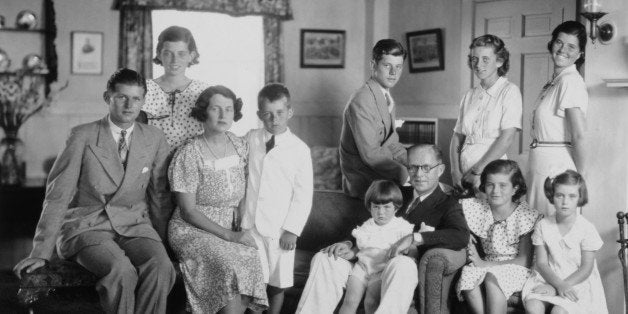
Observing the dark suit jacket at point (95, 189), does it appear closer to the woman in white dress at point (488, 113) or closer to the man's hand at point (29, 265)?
the man's hand at point (29, 265)

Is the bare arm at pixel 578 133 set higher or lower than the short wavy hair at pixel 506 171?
higher

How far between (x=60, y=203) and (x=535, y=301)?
2228 mm

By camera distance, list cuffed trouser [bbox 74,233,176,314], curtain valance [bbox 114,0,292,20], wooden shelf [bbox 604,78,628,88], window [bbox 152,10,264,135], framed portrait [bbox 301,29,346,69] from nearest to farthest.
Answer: cuffed trouser [bbox 74,233,176,314] < wooden shelf [bbox 604,78,628,88] < curtain valance [bbox 114,0,292,20] < window [bbox 152,10,264,135] < framed portrait [bbox 301,29,346,69]

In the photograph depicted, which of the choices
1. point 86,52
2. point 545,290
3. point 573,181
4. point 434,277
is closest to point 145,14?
point 86,52

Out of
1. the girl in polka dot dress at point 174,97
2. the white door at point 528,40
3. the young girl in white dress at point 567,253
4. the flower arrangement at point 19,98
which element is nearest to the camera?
the young girl in white dress at point 567,253

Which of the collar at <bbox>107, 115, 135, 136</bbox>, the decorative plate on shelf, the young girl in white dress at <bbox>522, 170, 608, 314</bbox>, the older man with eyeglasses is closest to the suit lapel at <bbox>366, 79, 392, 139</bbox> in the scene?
the older man with eyeglasses

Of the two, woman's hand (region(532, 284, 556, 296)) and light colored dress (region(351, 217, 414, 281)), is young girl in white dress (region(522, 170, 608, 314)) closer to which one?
woman's hand (region(532, 284, 556, 296))

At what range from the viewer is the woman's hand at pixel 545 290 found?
12.0 ft

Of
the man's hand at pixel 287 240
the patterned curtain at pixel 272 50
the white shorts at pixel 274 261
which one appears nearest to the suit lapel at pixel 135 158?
the white shorts at pixel 274 261

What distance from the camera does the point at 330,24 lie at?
328 inches

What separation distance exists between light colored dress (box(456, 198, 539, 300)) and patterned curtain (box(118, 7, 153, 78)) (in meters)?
4.20

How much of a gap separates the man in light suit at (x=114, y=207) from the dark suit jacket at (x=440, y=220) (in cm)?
120

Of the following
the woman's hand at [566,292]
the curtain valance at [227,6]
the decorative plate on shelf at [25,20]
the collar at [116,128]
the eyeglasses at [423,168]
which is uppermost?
the curtain valance at [227,6]

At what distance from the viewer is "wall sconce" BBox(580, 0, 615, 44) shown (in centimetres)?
464
